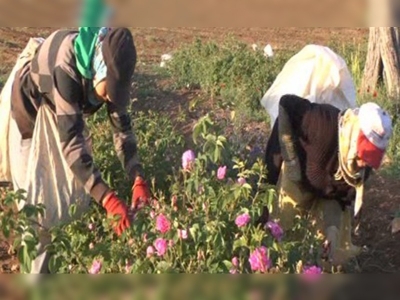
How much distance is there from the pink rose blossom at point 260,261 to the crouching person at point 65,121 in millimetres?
621

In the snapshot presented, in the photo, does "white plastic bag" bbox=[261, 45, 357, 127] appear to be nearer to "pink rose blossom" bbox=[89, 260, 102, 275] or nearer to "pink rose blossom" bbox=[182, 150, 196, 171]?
"pink rose blossom" bbox=[182, 150, 196, 171]

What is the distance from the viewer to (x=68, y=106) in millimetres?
2969

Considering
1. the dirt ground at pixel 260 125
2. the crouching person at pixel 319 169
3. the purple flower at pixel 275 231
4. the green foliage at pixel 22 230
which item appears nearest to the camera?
the green foliage at pixel 22 230

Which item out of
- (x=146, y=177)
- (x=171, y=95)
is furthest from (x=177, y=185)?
(x=171, y=95)

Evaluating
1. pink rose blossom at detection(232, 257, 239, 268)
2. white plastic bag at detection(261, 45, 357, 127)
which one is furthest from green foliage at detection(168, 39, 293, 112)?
pink rose blossom at detection(232, 257, 239, 268)

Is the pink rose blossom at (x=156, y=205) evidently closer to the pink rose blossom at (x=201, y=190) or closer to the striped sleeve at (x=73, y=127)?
the pink rose blossom at (x=201, y=190)

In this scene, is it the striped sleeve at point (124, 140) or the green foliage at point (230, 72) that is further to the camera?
the green foliage at point (230, 72)

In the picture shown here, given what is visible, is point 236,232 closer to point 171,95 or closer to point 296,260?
point 296,260

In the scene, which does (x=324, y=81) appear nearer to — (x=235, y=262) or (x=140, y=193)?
(x=140, y=193)

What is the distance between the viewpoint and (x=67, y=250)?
2.52m

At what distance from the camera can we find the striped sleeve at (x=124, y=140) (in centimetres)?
326

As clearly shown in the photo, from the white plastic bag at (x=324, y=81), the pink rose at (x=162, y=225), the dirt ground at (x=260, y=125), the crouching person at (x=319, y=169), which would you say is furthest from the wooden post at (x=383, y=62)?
the pink rose at (x=162, y=225)

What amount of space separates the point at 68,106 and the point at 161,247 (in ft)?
2.79

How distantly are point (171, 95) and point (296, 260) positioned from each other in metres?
3.74
